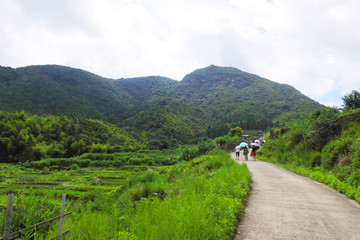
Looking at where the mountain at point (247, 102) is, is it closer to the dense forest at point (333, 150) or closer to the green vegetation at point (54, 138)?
the green vegetation at point (54, 138)

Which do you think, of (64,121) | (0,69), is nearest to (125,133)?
(64,121)

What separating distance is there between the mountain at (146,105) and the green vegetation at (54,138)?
673 inches

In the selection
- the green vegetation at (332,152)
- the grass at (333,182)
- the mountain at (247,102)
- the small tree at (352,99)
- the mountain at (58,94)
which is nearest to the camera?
the grass at (333,182)

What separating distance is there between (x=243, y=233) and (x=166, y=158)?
7294 cm

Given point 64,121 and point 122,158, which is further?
point 64,121

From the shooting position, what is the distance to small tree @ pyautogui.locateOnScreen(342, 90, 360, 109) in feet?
61.7

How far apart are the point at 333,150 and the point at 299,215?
25.3ft

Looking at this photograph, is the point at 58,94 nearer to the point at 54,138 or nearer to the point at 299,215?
the point at 54,138

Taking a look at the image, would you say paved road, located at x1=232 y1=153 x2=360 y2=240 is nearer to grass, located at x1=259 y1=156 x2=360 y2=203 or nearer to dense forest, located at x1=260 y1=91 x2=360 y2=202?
grass, located at x1=259 y1=156 x2=360 y2=203

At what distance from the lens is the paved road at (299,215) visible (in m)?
4.82

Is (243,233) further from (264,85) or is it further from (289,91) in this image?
(264,85)

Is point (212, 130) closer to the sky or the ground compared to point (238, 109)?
closer to the ground

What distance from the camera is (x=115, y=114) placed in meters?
145

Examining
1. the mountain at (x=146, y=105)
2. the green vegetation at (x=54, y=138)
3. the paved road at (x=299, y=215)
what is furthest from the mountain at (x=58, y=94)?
the paved road at (x=299, y=215)
